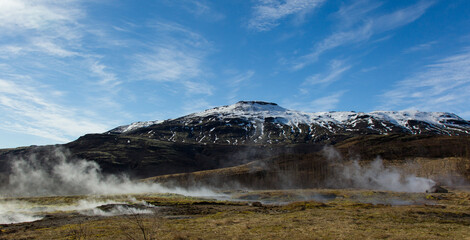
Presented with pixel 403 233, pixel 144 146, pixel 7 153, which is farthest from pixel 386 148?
pixel 7 153

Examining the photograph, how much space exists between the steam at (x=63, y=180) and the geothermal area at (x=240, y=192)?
47 cm

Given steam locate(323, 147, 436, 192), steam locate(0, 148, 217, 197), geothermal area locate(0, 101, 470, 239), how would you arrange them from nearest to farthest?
geothermal area locate(0, 101, 470, 239)
steam locate(323, 147, 436, 192)
steam locate(0, 148, 217, 197)

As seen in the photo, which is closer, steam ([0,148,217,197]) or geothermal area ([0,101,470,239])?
geothermal area ([0,101,470,239])

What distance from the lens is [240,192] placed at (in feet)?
290

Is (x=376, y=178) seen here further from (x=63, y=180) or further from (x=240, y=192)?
(x=63, y=180)

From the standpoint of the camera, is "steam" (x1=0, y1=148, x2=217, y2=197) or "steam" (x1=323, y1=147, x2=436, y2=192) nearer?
"steam" (x1=323, y1=147, x2=436, y2=192)

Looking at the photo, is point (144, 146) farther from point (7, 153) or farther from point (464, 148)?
point (464, 148)

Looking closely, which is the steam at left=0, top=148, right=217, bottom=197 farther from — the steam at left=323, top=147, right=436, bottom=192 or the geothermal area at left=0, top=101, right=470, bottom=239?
the steam at left=323, top=147, right=436, bottom=192

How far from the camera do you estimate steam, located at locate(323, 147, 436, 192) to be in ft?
258

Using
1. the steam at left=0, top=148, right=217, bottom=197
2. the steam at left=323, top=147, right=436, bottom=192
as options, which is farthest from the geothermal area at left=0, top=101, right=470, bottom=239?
the steam at left=0, top=148, right=217, bottom=197

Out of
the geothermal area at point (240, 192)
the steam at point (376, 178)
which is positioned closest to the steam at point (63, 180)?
the geothermal area at point (240, 192)

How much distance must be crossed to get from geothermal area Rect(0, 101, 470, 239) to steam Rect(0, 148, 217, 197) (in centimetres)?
47

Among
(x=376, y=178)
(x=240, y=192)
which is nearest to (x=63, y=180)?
(x=240, y=192)

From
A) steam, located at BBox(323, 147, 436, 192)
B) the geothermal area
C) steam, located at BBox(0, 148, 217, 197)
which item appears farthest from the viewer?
steam, located at BBox(0, 148, 217, 197)
